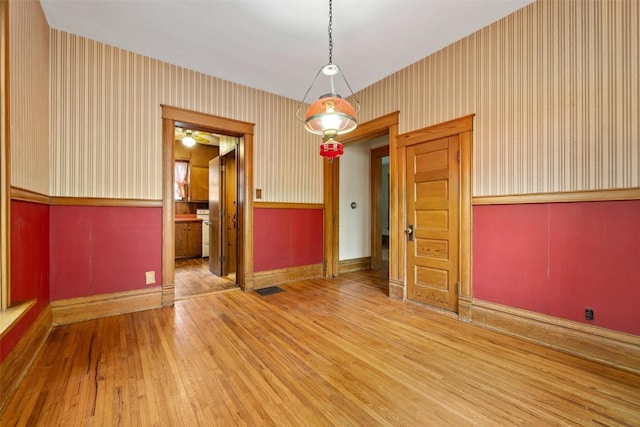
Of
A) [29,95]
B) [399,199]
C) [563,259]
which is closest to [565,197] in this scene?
[563,259]

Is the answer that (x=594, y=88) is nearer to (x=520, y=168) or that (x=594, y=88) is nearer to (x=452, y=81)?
(x=520, y=168)

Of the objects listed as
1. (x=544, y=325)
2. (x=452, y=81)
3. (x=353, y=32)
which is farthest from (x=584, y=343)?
(x=353, y=32)

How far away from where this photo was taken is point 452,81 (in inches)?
117

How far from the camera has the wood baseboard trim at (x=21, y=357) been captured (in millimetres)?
1556

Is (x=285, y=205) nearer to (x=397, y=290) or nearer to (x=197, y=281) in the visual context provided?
(x=197, y=281)

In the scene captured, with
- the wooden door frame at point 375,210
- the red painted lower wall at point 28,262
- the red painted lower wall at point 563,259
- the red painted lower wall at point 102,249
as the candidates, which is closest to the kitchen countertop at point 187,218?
the red painted lower wall at point 102,249

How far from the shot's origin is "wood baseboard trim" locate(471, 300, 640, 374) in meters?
1.94

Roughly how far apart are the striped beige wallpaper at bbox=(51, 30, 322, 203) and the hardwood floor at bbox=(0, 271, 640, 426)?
60.3 inches

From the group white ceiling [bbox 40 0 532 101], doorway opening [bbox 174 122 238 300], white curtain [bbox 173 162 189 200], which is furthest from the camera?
white curtain [bbox 173 162 189 200]

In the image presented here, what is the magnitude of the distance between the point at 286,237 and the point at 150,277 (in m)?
1.93

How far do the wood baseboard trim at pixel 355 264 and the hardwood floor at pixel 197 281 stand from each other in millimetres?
2000

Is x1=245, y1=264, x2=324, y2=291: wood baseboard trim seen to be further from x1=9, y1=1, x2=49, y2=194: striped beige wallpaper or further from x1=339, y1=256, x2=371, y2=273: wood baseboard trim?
x1=9, y1=1, x2=49, y2=194: striped beige wallpaper

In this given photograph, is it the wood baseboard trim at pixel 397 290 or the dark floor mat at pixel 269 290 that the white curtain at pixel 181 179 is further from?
the wood baseboard trim at pixel 397 290

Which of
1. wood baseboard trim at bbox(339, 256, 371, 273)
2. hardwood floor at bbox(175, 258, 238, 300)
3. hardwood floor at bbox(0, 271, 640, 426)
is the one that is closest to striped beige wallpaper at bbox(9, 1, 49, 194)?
hardwood floor at bbox(0, 271, 640, 426)
